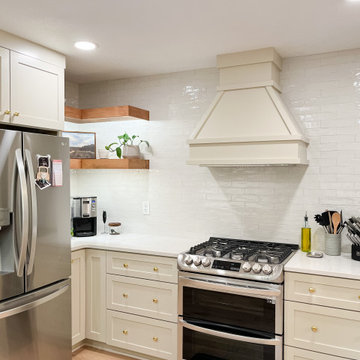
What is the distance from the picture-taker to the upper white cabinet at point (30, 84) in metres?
2.59

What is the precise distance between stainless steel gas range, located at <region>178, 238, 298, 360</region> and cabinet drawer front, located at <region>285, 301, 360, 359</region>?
0.28 ft

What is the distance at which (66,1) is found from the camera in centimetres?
216

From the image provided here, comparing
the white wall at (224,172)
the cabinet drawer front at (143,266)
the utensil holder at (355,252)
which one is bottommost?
the cabinet drawer front at (143,266)

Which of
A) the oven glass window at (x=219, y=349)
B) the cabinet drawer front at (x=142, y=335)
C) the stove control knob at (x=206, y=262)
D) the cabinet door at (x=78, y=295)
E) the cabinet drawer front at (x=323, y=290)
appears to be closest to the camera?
the cabinet drawer front at (x=323, y=290)

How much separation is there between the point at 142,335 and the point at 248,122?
1894 millimetres

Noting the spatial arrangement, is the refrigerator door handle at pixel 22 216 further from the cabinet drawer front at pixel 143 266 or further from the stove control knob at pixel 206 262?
the stove control knob at pixel 206 262

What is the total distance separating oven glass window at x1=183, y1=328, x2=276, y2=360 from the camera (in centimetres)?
261

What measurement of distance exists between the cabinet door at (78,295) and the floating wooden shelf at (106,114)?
125 centimetres

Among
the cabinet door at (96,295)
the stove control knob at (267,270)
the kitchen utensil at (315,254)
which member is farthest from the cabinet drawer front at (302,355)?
the cabinet door at (96,295)

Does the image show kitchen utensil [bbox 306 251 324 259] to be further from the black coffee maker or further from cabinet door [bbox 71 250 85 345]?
the black coffee maker

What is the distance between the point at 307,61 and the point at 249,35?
715 mm

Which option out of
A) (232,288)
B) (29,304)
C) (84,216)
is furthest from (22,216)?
(232,288)

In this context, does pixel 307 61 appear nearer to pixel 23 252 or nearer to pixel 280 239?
pixel 280 239

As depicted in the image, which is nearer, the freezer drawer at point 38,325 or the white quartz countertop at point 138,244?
the freezer drawer at point 38,325
